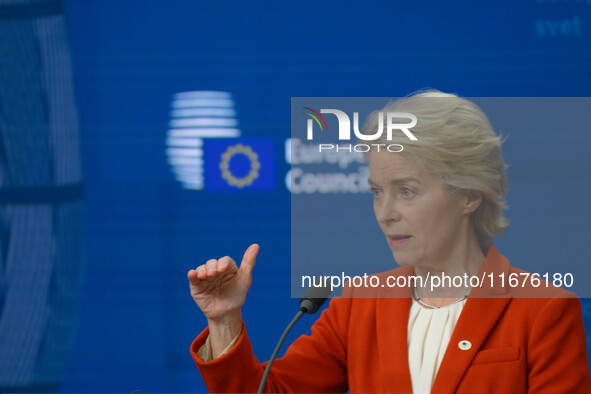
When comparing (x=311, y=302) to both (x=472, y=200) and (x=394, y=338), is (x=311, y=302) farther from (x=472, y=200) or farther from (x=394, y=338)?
(x=472, y=200)

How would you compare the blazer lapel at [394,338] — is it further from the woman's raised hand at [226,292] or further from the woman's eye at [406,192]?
the woman's raised hand at [226,292]

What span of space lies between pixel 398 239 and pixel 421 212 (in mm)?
90

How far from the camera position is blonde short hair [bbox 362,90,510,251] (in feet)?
4.60

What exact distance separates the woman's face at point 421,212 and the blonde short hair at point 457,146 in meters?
0.03

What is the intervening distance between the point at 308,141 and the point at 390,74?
0.52 meters

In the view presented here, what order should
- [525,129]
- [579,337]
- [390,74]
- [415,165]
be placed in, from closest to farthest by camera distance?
[579,337]
[415,165]
[525,129]
[390,74]

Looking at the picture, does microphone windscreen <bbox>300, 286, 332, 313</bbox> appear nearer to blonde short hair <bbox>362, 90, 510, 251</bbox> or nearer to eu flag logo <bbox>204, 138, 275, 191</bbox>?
blonde short hair <bbox>362, 90, 510, 251</bbox>

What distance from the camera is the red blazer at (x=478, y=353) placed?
1.29 meters

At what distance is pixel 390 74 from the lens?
209cm

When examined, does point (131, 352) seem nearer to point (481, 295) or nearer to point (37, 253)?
point (37, 253)

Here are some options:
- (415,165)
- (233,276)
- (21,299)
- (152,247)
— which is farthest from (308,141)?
(21,299)

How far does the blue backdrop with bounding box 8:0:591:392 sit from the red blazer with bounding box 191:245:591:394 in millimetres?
649

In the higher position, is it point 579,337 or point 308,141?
point 308,141

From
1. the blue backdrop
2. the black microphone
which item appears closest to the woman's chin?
the black microphone
